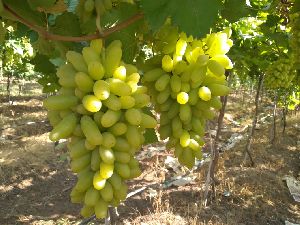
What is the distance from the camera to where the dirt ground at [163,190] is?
5691 mm

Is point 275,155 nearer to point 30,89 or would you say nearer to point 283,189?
point 283,189

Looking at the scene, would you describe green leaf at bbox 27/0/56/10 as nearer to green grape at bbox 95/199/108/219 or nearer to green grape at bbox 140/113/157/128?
green grape at bbox 140/113/157/128

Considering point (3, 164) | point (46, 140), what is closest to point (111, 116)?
point (3, 164)

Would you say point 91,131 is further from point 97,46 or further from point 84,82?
point 97,46

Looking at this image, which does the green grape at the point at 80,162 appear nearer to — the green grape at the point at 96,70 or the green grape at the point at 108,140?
the green grape at the point at 108,140

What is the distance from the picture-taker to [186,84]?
122 cm

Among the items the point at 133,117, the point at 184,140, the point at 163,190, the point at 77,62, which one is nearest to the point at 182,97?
the point at 184,140

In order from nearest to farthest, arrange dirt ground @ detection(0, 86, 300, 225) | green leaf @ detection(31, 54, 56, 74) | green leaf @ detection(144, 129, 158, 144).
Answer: green leaf @ detection(144, 129, 158, 144)
green leaf @ detection(31, 54, 56, 74)
dirt ground @ detection(0, 86, 300, 225)

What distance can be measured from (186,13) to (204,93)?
0.86 ft

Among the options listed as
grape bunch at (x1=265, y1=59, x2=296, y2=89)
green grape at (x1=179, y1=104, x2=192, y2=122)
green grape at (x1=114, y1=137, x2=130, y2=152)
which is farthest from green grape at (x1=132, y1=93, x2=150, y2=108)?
grape bunch at (x1=265, y1=59, x2=296, y2=89)

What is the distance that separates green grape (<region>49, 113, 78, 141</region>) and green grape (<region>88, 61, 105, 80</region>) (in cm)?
12

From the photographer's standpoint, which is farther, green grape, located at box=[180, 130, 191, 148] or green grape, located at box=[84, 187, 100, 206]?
green grape, located at box=[180, 130, 191, 148]

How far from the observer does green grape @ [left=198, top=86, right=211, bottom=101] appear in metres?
1.20

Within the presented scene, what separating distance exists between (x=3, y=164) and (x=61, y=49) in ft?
25.5
